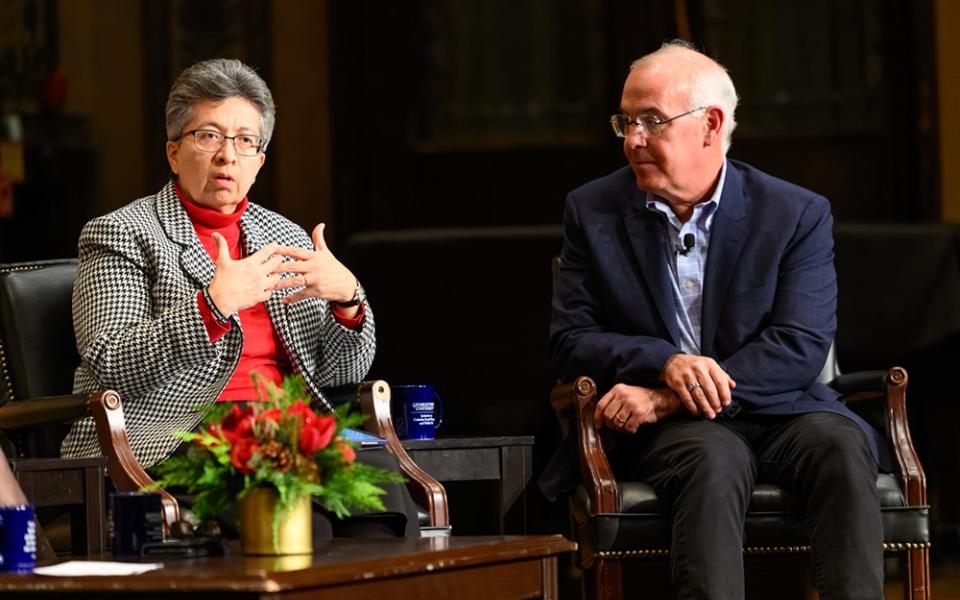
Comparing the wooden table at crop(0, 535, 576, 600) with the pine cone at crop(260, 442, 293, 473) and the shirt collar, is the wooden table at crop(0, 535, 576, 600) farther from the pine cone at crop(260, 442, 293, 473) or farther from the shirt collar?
the shirt collar

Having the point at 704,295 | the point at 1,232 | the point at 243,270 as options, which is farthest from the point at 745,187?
the point at 1,232

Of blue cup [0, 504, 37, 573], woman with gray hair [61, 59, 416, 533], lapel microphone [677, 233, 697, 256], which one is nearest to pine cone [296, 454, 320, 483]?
blue cup [0, 504, 37, 573]

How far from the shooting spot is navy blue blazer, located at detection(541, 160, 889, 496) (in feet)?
10.0

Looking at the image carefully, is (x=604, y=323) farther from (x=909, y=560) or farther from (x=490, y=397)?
(x=490, y=397)

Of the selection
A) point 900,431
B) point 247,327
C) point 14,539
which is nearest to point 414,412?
point 247,327

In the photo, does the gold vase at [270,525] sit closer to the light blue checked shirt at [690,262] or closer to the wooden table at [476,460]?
the wooden table at [476,460]

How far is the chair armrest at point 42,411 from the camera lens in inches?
111

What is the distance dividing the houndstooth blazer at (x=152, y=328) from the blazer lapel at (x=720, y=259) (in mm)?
690

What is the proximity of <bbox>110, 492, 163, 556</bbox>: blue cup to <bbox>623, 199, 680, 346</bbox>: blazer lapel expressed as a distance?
1.15m

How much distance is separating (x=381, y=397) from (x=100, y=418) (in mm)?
568

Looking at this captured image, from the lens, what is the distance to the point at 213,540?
2.29 m

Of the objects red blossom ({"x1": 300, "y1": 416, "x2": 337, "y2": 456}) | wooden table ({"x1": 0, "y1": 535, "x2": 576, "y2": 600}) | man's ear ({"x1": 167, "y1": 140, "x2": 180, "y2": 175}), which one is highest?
man's ear ({"x1": 167, "y1": 140, "x2": 180, "y2": 175})

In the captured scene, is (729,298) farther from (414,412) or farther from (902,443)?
(414,412)

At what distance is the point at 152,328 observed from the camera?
9.51 feet
